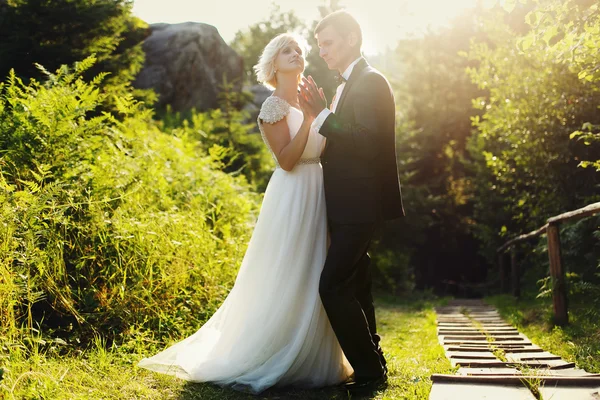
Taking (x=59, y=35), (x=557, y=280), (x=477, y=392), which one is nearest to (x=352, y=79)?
(x=477, y=392)

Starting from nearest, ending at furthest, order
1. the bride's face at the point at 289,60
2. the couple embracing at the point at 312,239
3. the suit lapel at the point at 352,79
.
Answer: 1. the couple embracing at the point at 312,239
2. the suit lapel at the point at 352,79
3. the bride's face at the point at 289,60

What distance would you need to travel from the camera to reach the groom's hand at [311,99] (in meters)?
3.56

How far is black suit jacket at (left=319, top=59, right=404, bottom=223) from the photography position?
3.43 meters

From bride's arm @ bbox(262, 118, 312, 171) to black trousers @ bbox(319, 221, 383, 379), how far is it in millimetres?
550

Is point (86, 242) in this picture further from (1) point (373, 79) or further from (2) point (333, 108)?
(1) point (373, 79)

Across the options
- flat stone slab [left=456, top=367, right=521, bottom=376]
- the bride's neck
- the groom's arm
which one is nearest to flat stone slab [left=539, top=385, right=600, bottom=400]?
flat stone slab [left=456, top=367, right=521, bottom=376]

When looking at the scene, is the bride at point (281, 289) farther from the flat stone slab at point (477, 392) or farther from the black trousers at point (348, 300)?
the flat stone slab at point (477, 392)

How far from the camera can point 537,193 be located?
9734 millimetres

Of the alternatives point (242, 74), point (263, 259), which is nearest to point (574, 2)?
point (263, 259)

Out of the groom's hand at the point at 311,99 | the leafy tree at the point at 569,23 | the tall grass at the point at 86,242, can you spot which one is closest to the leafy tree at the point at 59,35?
the tall grass at the point at 86,242

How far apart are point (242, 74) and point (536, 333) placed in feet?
41.5

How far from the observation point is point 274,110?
150 inches

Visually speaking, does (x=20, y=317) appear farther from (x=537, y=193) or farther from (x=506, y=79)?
(x=537, y=193)

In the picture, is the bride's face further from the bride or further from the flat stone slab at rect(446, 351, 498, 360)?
the flat stone slab at rect(446, 351, 498, 360)
